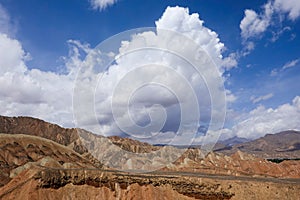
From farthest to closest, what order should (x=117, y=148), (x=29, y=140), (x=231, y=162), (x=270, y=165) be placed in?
(x=117, y=148), (x=231, y=162), (x=270, y=165), (x=29, y=140)

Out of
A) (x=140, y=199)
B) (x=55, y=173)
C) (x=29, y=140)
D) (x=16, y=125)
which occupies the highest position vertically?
(x=16, y=125)

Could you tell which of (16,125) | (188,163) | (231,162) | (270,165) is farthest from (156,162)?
(16,125)

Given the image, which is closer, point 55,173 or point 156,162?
point 55,173

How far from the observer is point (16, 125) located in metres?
154

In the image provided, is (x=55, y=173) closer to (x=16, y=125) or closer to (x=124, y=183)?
(x=124, y=183)

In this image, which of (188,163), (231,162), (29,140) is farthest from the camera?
(231,162)

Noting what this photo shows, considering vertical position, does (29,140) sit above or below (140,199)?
above

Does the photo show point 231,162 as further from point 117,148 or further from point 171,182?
point 171,182

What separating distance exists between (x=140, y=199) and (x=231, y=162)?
96865 millimetres

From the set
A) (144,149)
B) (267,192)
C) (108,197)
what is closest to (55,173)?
(108,197)

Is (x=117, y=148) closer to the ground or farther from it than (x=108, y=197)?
farther from it

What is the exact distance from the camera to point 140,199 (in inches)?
1938

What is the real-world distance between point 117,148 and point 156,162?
2705 cm

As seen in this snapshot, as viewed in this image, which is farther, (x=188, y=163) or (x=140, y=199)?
(x=188, y=163)
